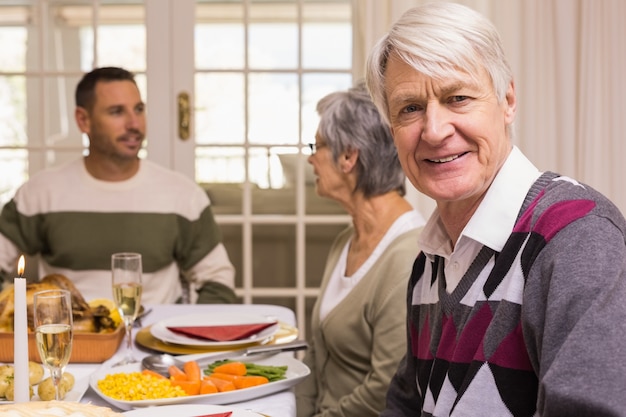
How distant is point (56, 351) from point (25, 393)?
13cm

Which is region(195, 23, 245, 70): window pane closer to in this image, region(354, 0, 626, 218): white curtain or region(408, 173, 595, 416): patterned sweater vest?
region(354, 0, 626, 218): white curtain

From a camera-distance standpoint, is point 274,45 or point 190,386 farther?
point 274,45

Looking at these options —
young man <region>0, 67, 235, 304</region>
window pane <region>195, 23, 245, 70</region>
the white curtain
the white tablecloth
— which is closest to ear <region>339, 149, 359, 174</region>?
the white tablecloth

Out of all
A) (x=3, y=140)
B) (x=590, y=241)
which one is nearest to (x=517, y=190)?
(x=590, y=241)

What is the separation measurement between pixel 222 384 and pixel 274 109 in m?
2.47

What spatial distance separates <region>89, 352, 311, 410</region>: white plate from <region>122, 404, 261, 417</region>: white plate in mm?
65

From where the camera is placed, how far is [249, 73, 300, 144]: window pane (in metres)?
3.95

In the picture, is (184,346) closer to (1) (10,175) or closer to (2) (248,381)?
(2) (248,381)

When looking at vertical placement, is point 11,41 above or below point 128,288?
above

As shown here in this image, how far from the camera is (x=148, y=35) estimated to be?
3820 millimetres

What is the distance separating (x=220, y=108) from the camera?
157 inches

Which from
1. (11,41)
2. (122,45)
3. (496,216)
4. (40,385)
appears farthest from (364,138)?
(11,41)

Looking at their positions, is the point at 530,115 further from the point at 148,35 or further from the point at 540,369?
the point at 540,369

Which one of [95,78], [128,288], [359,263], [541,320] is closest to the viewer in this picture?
[541,320]
